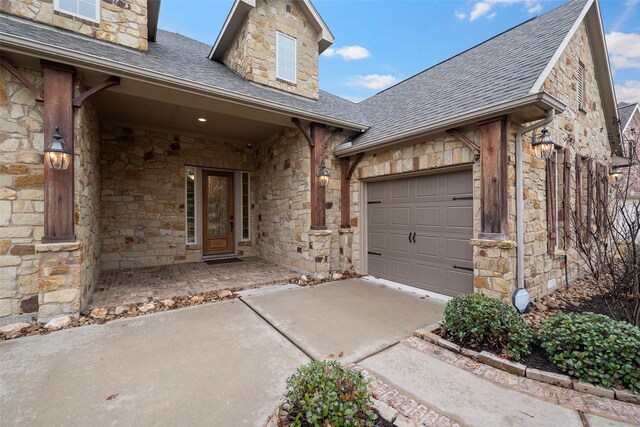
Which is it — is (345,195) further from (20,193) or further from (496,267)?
(20,193)

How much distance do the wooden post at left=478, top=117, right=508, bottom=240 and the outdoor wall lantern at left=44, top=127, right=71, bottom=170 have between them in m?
5.19

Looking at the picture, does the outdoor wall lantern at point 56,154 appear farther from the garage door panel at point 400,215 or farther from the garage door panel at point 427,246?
the garage door panel at point 427,246

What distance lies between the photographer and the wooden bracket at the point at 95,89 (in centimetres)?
322

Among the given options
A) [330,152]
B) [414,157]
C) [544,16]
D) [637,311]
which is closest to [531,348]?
[637,311]

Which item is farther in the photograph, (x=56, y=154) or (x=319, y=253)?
(x=319, y=253)

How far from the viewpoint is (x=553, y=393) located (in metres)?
1.95

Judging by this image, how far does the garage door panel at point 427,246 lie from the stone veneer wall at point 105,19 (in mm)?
6040

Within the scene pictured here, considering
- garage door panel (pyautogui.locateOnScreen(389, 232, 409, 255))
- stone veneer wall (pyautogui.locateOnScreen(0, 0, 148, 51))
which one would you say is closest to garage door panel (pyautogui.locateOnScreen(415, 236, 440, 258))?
garage door panel (pyautogui.locateOnScreen(389, 232, 409, 255))

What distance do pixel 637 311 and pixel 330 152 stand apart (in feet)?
15.6

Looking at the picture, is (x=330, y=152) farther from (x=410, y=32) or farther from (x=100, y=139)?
(x=410, y=32)

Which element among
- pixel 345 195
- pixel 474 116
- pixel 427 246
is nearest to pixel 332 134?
pixel 345 195

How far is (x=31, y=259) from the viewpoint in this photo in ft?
10.1

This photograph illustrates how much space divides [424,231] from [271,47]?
5238mm

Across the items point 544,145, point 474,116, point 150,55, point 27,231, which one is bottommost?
point 27,231
